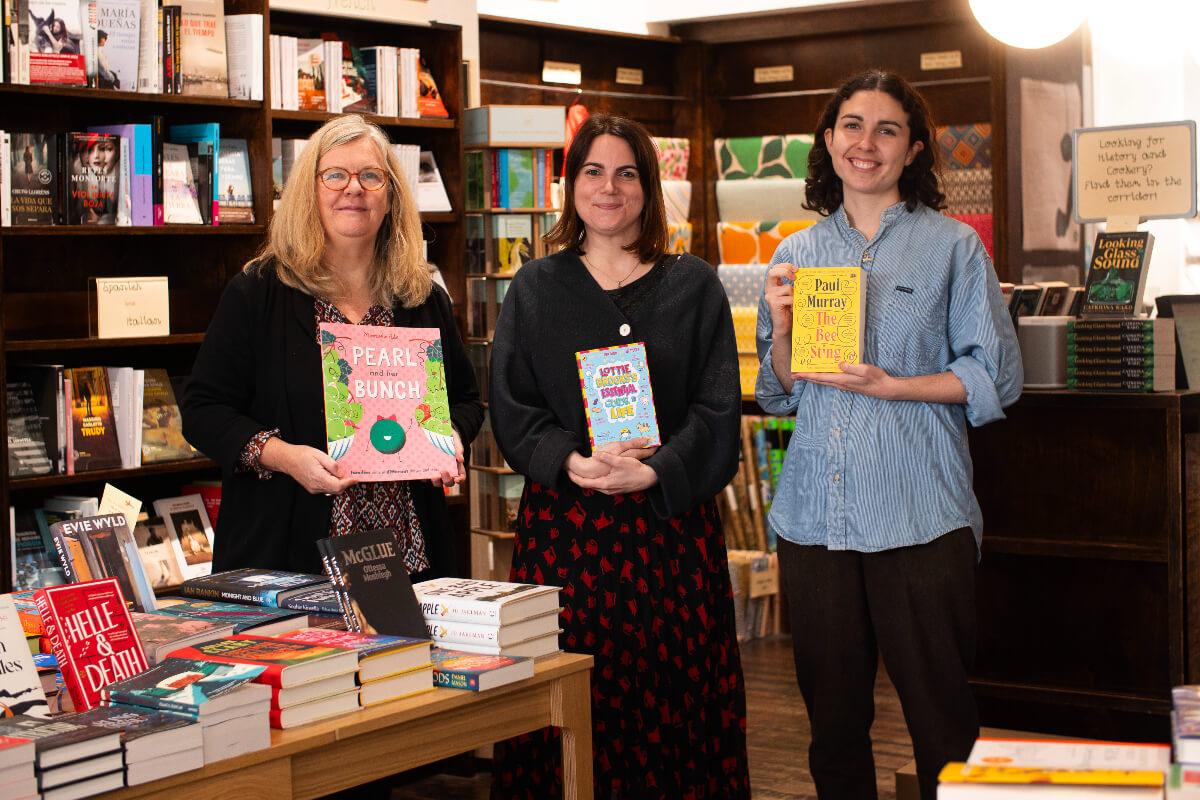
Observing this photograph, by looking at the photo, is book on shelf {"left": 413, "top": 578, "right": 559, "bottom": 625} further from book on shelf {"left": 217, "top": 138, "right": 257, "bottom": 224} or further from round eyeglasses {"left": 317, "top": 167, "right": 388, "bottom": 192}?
book on shelf {"left": 217, "top": 138, "right": 257, "bottom": 224}

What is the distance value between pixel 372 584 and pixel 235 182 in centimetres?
270

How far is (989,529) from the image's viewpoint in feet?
13.4

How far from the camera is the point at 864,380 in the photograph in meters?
2.88

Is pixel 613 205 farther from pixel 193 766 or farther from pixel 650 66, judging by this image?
pixel 650 66

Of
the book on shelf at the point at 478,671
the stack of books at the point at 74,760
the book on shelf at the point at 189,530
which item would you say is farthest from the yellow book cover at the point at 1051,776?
the book on shelf at the point at 189,530

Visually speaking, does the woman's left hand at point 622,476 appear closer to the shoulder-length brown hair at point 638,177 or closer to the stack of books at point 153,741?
the shoulder-length brown hair at point 638,177

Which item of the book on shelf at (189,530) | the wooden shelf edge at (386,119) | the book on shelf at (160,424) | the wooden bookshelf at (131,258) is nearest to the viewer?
the wooden bookshelf at (131,258)

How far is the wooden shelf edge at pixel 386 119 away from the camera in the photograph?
16.1ft

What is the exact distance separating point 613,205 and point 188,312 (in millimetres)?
2268

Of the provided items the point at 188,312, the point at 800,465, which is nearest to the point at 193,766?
the point at 800,465

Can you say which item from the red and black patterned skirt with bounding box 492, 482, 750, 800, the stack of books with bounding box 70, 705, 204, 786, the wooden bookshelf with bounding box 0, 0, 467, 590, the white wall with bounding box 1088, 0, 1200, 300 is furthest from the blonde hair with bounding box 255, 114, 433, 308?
the white wall with bounding box 1088, 0, 1200, 300

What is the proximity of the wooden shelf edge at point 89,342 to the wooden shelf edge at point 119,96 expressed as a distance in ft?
2.38

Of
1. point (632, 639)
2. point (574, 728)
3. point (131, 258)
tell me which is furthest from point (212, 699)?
point (131, 258)

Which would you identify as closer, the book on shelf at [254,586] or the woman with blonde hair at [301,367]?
the book on shelf at [254,586]
